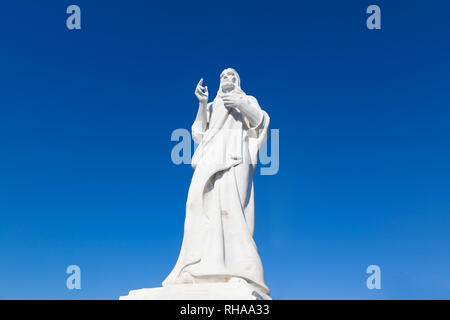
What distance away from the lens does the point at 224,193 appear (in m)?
9.63

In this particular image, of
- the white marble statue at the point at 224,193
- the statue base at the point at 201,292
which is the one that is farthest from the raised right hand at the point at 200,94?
the statue base at the point at 201,292

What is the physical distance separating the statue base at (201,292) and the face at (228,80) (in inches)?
178

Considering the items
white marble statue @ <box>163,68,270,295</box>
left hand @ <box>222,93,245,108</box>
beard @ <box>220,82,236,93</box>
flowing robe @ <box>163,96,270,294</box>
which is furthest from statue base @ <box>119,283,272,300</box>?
beard @ <box>220,82,236,93</box>

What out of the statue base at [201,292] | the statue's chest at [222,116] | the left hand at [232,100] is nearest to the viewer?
the statue base at [201,292]

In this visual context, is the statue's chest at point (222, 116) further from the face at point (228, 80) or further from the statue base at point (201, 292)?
the statue base at point (201, 292)

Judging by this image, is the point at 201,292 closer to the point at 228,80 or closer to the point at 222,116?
the point at 222,116

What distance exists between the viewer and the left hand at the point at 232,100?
10.3 metres

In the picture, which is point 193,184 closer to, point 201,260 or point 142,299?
point 201,260

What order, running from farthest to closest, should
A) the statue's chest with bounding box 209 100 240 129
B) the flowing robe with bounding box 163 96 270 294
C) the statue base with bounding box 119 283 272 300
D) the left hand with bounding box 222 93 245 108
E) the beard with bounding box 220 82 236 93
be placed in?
the beard with bounding box 220 82 236 93 → the statue's chest with bounding box 209 100 240 129 → the left hand with bounding box 222 93 245 108 → the flowing robe with bounding box 163 96 270 294 → the statue base with bounding box 119 283 272 300

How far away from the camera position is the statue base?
7.88 metres

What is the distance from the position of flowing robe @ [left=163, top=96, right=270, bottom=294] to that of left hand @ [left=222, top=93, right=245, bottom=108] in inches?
15.7

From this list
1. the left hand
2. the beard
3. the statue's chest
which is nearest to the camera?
the left hand

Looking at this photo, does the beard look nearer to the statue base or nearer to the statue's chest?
the statue's chest

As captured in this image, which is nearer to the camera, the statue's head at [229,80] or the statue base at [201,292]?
the statue base at [201,292]
